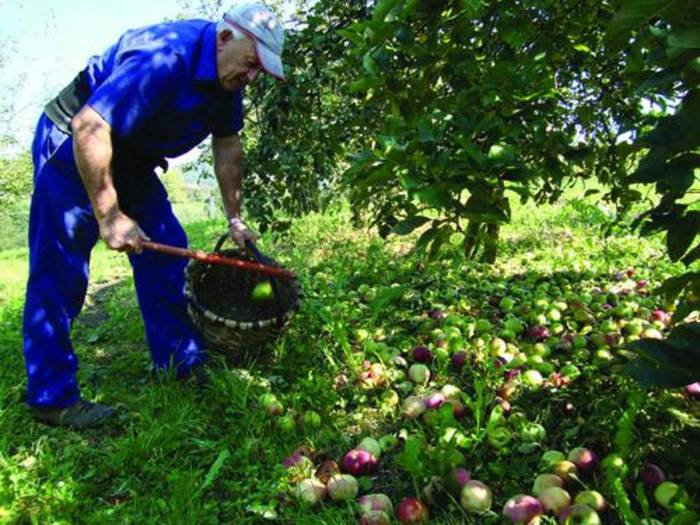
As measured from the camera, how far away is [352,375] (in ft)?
8.14

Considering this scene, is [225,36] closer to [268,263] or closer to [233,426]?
[268,263]

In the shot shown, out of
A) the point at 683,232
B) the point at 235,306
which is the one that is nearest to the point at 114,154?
the point at 235,306

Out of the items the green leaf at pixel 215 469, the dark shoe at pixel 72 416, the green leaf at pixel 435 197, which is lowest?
the dark shoe at pixel 72 416

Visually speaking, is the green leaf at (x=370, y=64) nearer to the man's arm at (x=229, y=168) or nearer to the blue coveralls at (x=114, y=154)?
the blue coveralls at (x=114, y=154)

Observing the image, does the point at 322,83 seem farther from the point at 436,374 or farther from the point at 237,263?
the point at 436,374

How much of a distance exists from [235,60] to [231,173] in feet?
2.36

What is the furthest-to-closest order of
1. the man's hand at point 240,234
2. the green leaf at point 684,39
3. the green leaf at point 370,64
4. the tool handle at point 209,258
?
the man's hand at point 240,234 → the tool handle at point 209,258 → the green leaf at point 370,64 → the green leaf at point 684,39

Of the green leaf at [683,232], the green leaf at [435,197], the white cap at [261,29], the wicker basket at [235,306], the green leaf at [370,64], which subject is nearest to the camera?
the green leaf at [435,197]

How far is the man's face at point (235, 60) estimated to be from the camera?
215 centimetres

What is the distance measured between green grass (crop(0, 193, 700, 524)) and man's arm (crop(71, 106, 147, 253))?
28.8 inches

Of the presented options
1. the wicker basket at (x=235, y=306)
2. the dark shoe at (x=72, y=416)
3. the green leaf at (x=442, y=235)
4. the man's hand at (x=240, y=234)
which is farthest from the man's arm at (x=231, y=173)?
the green leaf at (x=442, y=235)

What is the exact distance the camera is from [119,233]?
2094mm

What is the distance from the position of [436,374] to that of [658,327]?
1064 mm

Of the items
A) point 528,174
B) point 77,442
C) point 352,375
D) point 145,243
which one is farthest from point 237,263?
point 528,174
